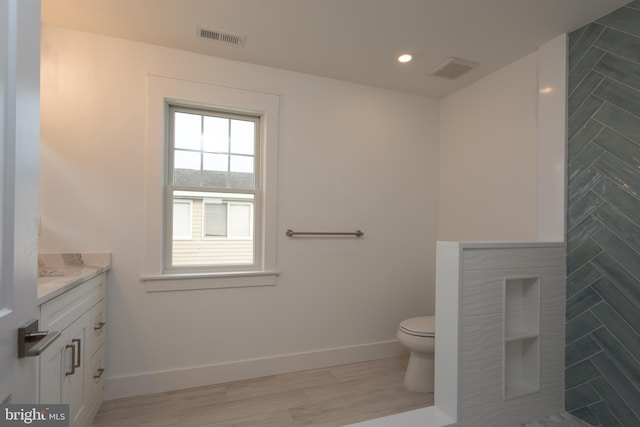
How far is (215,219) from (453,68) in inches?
85.8

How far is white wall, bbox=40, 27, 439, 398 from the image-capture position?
A: 203cm

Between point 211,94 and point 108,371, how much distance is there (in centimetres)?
200

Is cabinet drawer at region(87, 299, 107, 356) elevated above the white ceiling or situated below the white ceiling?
below

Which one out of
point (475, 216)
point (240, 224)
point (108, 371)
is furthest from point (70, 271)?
point (475, 216)

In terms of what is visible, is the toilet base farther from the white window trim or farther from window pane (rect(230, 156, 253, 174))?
window pane (rect(230, 156, 253, 174))

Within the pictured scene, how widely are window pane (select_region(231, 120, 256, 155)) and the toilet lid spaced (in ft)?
5.82

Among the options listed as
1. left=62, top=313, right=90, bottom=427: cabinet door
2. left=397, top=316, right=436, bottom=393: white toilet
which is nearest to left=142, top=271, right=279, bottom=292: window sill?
left=62, top=313, right=90, bottom=427: cabinet door

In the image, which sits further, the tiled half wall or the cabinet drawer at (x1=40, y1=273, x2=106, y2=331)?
the tiled half wall

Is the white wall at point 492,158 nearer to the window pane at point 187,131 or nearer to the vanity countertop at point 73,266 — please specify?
the window pane at point 187,131

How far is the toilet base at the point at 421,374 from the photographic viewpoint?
85.2 inches

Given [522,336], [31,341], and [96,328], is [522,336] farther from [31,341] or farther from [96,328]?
[96,328]

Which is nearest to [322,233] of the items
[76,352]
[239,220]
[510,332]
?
[239,220]

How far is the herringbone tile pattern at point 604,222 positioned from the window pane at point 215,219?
92.3 inches

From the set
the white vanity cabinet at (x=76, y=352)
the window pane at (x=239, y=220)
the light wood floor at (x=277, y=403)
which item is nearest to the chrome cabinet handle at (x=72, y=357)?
the white vanity cabinet at (x=76, y=352)
